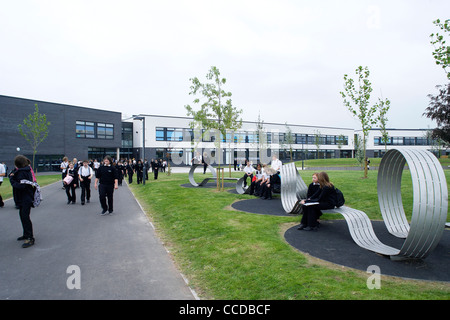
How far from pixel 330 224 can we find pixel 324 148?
65.4 metres

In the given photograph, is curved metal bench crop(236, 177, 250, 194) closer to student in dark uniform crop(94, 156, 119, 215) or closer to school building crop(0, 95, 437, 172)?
student in dark uniform crop(94, 156, 119, 215)

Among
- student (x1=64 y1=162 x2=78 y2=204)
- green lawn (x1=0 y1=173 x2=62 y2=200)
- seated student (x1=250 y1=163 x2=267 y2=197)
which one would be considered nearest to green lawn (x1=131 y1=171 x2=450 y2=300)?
seated student (x1=250 y1=163 x2=267 y2=197)

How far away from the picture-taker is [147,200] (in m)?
12.3

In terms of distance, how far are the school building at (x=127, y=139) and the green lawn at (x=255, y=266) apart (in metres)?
18.2

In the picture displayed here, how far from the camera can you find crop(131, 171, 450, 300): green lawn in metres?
3.70

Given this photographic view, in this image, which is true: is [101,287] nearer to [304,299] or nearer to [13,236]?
[304,299]

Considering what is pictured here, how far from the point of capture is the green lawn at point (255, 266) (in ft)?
12.1

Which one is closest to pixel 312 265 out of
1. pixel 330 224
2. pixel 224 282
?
pixel 224 282

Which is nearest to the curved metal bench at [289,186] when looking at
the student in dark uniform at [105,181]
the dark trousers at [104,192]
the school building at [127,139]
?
the student in dark uniform at [105,181]

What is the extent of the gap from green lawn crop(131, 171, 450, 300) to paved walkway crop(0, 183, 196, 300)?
407 millimetres

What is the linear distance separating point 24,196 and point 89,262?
244 centimetres

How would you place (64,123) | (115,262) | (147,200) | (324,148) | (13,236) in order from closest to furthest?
1. (115,262)
2. (13,236)
3. (147,200)
4. (64,123)
5. (324,148)

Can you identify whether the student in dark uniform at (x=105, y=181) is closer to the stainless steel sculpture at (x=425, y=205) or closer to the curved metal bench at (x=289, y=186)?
the curved metal bench at (x=289, y=186)

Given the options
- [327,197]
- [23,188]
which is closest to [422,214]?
[327,197]
